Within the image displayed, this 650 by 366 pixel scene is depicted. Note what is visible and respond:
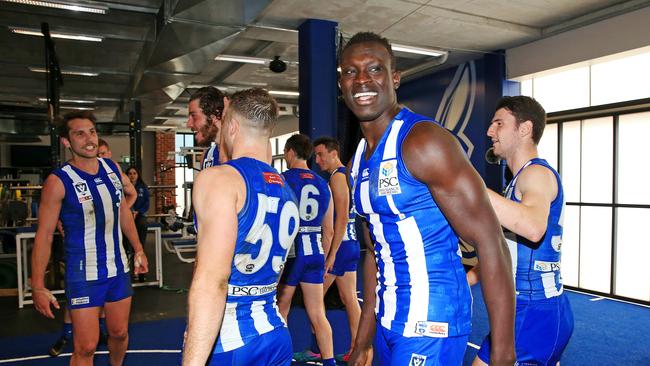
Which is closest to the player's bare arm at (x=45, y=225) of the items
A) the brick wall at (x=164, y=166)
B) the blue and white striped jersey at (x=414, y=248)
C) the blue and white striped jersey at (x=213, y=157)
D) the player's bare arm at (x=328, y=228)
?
the blue and white striped jersey at (x=213, y=157)

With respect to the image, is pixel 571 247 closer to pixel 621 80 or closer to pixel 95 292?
pixel 621 80

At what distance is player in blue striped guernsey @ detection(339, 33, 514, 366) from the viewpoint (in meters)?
1.21

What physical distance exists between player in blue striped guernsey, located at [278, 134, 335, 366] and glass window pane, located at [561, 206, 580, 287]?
14.8ft

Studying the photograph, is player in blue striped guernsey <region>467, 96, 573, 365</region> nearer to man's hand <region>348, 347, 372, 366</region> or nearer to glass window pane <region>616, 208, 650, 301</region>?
man's hand <region>348, 347, 372, 366</region>

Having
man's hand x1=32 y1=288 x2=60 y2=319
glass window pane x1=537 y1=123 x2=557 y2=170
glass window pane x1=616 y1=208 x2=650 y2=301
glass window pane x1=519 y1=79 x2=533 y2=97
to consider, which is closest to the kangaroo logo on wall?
glass window pane x1=519 y1=79 x2=533 y2=97

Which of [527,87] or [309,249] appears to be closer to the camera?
[309,249]

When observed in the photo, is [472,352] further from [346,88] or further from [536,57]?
[536,57]

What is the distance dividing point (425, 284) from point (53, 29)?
6.93 meters

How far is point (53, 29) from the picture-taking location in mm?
6434

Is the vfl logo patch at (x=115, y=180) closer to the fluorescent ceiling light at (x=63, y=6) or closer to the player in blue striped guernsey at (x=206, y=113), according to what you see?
the player in blue striped guernsey at (x=206, y=113)

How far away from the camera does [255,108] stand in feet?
5.39

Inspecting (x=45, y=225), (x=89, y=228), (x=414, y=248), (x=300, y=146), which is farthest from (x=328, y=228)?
(x=414, y=248)

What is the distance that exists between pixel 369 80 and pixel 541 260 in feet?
3.77

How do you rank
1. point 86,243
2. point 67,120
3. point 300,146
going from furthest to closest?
point 300,146
point 67,120
point 86,243
